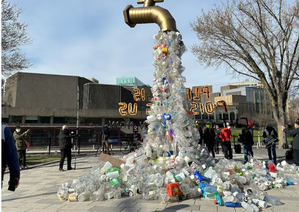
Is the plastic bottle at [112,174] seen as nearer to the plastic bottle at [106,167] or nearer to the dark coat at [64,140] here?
the plastic bottle at [106,167]

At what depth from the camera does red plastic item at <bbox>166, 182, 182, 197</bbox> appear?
4578 mm

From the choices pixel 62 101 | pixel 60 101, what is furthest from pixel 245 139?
pixel 60 101

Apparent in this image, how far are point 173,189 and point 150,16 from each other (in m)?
5.06

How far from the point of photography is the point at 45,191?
5.84 metres

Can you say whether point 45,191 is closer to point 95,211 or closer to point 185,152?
point 95,211

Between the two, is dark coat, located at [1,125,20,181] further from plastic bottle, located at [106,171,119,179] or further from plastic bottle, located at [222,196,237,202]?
plastic bottle, located at [222,196,237,202]

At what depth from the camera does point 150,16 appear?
699 cm

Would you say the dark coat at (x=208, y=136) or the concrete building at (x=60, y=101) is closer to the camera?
the dark coat at (x=208, y=136)

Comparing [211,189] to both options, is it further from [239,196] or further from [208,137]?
[208,137]

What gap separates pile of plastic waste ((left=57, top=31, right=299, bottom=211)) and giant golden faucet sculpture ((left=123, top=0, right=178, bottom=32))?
0.29 m

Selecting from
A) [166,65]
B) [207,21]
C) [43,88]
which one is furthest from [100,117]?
[166,65]

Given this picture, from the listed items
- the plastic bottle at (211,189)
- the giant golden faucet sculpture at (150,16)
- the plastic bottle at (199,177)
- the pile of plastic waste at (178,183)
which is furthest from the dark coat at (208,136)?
the plastic bottle at (211,189)

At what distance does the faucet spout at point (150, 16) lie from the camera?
677 cm

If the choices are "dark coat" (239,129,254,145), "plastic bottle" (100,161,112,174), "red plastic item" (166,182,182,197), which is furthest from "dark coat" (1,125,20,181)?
"dark coat" (239,129,254,145)
